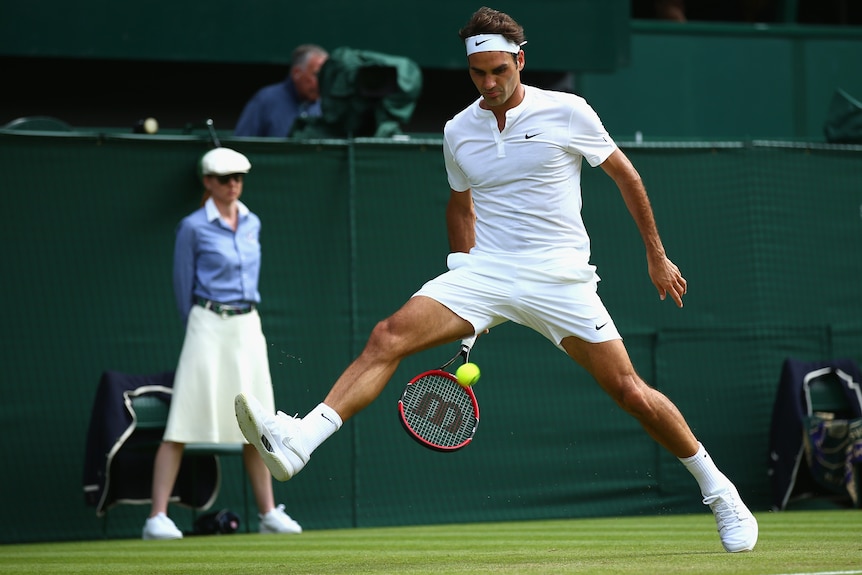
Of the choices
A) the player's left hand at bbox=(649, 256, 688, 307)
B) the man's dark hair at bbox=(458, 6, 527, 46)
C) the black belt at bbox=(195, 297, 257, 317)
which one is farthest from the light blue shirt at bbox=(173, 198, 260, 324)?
the player's left hand at bbox=(649, 256, 688, 307)

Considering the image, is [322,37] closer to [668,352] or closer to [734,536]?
[668,352]

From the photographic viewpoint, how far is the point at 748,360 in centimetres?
1047

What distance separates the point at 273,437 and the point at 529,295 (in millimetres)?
1158

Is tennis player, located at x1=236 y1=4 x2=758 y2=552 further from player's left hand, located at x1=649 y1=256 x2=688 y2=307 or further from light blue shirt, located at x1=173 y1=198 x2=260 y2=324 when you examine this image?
light blue shirt, located at x1=173 y1=198 x2=260 y2=324

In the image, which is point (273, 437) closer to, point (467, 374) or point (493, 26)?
point (467, 374)

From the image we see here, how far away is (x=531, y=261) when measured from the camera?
19.4 ft

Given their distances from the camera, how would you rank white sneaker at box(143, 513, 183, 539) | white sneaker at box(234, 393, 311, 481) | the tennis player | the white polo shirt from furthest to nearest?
white sneaker at box(143, 513, 183, 539)
the white polo shirt
the tennis player
white sneaker at box(234, 393, 311, 481)

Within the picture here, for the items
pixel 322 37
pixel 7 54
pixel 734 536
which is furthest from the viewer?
pixel 322 37

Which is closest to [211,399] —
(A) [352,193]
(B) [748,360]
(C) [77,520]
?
(C) [77,520]

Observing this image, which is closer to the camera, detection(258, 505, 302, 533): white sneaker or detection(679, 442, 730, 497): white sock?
detection(679, 442, 730, 497): white sock

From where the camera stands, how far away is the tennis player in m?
5.75

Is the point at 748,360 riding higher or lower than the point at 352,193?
lower

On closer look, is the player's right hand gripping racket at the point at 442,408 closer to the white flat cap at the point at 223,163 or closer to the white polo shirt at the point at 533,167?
the white polo shirt at the point at 533,167

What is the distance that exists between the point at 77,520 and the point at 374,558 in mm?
3119
